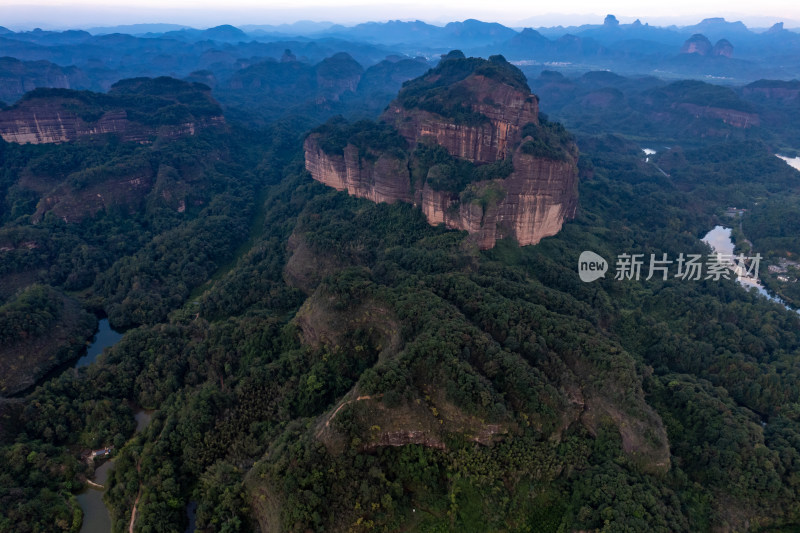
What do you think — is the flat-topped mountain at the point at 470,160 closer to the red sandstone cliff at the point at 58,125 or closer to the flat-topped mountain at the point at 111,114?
the flat-topped mountain at the point at 111,114

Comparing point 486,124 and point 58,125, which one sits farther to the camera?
point 58,125

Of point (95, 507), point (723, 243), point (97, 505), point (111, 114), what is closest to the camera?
point (95, 507)

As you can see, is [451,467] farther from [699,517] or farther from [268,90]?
[268,90]

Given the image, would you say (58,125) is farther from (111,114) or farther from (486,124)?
(486,124)

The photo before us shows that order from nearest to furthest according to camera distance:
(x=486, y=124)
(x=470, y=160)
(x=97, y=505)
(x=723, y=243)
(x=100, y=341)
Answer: (x=97, y=505), (x=100, y=341), (x=486, y=124), (x=470, y=160), (x=723, y=243)

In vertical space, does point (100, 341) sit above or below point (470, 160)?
below

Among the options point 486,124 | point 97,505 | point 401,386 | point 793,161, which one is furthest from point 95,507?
point 793,161
